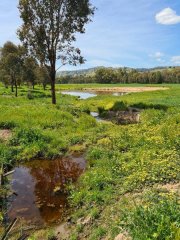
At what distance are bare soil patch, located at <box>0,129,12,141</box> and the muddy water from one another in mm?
3526

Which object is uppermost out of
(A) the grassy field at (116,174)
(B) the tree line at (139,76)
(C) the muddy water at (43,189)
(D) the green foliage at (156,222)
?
(B) the tree line at (139,76)

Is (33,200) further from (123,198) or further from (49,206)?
(123,198)

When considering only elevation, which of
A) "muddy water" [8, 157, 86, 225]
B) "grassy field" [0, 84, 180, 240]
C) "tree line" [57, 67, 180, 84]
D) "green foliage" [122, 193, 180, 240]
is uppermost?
"tree line" [57, 67, 180, 84]

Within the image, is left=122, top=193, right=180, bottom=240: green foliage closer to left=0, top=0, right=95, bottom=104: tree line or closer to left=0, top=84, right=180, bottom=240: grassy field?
left=0, top=84, right=180, bottom=240: grassy field

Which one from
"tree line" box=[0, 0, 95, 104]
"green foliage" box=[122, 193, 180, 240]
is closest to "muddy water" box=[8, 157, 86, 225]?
"green foliage" box=[122, 193, 180, 240]

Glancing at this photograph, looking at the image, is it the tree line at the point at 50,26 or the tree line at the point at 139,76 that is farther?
the tree line at the point at 139,76

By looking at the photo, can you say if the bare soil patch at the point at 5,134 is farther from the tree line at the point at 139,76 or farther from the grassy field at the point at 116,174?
the tree line at the point at 139,76

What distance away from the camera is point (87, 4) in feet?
112

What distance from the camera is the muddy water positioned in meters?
10.1

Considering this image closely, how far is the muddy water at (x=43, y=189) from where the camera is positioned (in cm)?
1008

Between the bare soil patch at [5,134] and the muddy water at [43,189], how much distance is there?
353cm

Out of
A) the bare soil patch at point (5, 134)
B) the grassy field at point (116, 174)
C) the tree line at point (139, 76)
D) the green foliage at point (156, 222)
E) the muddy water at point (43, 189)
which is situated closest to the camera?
the green foliage at point (156, 222)

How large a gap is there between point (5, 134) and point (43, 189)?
8.01m

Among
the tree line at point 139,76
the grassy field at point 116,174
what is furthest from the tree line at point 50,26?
the tree line at point 139,76
